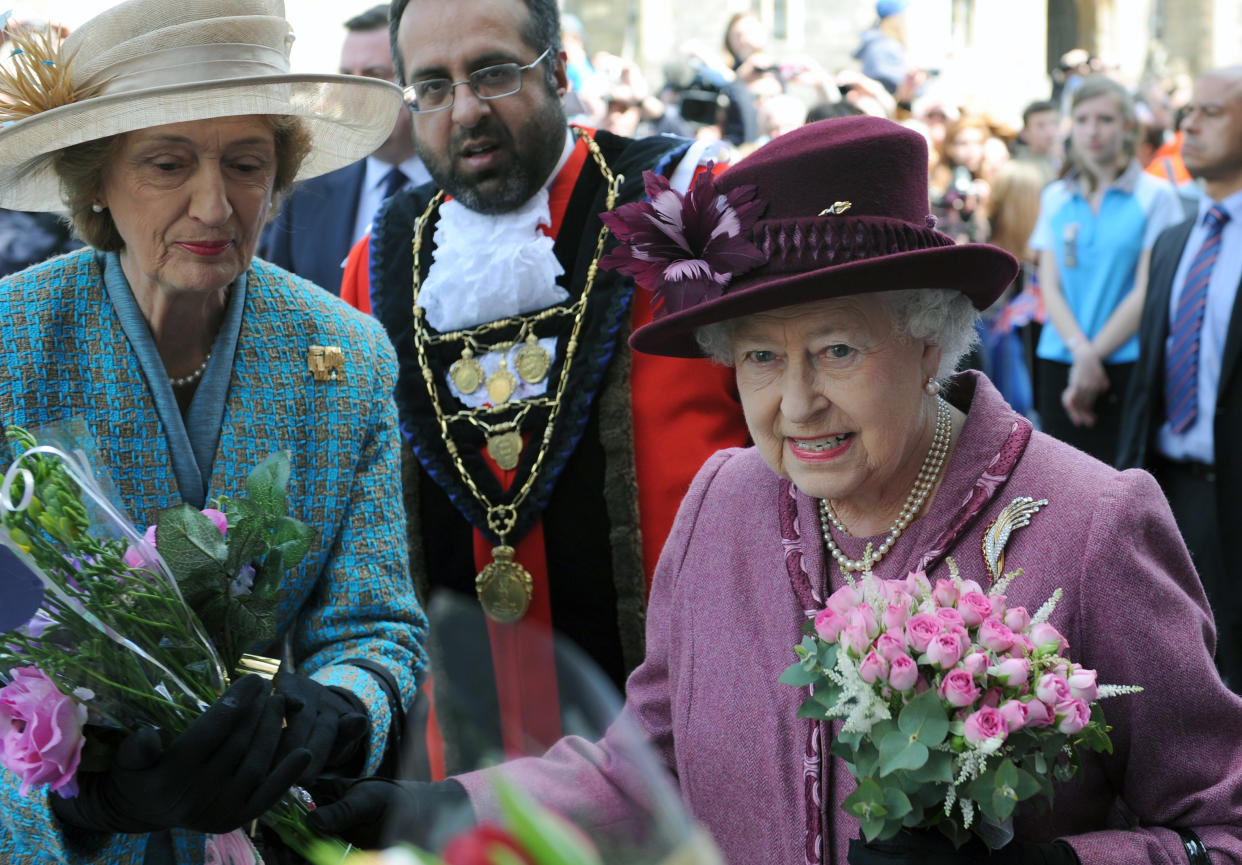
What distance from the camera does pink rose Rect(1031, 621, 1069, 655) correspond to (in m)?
1.67

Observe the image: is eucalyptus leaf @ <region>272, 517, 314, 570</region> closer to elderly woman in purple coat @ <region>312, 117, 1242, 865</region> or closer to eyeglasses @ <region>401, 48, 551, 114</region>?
elderly woman in purple coat @ <region>312, 117, 1242, 865</region>

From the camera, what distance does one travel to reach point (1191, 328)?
210 inches

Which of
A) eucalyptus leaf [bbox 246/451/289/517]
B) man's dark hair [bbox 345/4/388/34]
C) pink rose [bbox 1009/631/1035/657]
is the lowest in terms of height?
pink rose [bbox 1009/631/1035/657]

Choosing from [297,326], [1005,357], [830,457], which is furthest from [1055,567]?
[1005,357]

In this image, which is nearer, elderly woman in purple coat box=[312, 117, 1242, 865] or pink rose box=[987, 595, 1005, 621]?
pink rose box=[987, 595, 1005, 621]

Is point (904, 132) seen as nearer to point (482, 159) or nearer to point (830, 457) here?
point (830, 457)

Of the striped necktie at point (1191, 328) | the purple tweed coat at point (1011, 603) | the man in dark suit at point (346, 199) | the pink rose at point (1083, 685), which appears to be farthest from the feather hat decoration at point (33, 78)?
the striped necktie at point (1191, 328)

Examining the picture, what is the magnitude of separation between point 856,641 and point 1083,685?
267 millimetres

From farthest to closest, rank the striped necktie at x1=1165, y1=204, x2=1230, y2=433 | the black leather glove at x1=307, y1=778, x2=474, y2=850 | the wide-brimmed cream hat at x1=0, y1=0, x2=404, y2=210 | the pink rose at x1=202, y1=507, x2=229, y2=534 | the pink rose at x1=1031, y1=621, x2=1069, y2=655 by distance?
1. the striped necktie at x1=1165, y1=204, x2=1230, y2=433
2. the wide-brimmed cream hat at x1=0, y1=0, x2=404, y2=210
3. the pink rose at x1=202, y1=507, x2=229, y2=534
4. the pink rose at x1=1031, y1=621, x2=1069, y2=655
5. the black leather glove at x1=307, y1=778, x2=474, y2=850

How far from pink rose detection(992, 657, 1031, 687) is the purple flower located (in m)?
0.70

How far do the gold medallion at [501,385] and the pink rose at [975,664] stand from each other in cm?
184

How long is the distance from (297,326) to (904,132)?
1115 mm

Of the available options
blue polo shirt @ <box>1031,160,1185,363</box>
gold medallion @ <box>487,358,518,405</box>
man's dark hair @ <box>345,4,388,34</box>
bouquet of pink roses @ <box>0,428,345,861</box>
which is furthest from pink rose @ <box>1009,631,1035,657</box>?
blue polo shirt @ <box>1031,160,1185,363</box>

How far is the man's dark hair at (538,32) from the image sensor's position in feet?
10.7
